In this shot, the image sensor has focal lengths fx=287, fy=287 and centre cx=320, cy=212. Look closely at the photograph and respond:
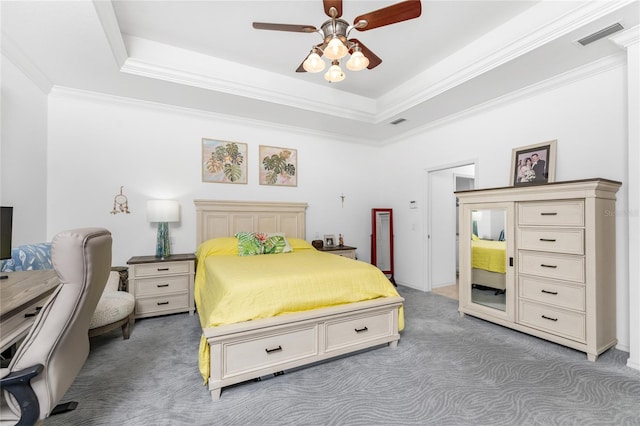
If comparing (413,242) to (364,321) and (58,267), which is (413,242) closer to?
(364,321)

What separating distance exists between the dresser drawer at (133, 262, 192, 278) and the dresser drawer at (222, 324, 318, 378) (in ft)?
6.19

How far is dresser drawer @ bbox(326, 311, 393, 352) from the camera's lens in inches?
93.9

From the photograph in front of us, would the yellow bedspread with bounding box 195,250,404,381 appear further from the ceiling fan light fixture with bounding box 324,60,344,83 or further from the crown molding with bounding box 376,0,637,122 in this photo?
the crown molding with bounding box 376,0,637,122

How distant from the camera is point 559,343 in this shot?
105 inches

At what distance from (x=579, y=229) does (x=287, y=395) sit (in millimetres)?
2816

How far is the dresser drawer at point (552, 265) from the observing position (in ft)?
8.39

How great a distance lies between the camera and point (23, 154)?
2.90 m

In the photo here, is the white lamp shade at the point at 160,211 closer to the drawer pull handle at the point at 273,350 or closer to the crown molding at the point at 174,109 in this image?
the crown molding at the point at 174,109

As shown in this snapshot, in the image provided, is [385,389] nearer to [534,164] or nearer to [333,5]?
[333,5]

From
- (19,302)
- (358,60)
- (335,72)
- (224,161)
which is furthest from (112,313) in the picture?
(358,60)

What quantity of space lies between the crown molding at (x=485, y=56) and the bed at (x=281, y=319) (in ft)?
7.93

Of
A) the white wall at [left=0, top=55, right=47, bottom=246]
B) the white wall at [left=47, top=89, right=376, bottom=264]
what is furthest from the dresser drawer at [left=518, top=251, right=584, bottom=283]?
the white wall at [left=0, top=55, right=47, bottom=246]

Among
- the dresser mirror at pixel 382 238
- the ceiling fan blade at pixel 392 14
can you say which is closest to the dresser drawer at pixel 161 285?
the dresser mirror at pixel 382 238

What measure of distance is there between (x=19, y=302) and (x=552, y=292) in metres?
3.88
